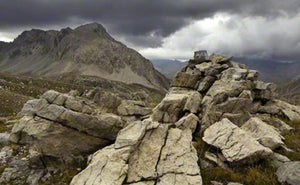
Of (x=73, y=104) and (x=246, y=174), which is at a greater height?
(x=73, y=104)

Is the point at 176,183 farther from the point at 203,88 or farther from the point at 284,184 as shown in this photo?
the point at 203,88

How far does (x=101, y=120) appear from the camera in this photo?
62.1ft

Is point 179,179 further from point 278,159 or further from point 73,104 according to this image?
point 73,104

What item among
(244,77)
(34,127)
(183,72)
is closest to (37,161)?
(34,127)

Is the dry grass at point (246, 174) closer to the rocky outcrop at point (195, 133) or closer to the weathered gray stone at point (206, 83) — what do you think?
the rocky outcrop at point (195, 133)

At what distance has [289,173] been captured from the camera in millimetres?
12562

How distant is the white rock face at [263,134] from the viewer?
1584 cm

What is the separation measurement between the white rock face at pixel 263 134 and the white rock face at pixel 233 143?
1.57 meters

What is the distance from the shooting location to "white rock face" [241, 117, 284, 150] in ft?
52.0

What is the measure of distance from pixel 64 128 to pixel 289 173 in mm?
17033

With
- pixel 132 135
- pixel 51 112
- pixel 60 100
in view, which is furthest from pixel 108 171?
pixel 60 100

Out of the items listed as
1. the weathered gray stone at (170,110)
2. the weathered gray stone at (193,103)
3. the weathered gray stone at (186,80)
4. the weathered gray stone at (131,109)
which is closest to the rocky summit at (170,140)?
the weathered gray stone at (193,103)

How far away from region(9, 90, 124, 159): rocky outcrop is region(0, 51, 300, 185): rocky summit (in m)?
0.08

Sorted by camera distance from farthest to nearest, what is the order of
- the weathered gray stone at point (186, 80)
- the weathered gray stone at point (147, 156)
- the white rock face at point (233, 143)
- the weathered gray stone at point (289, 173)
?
the weathered gray stone at point (186, 80), the white rock face at point (233, 143), the weathered gray stone at point (147, 156), the weathered gray stone at point (289, 173)
